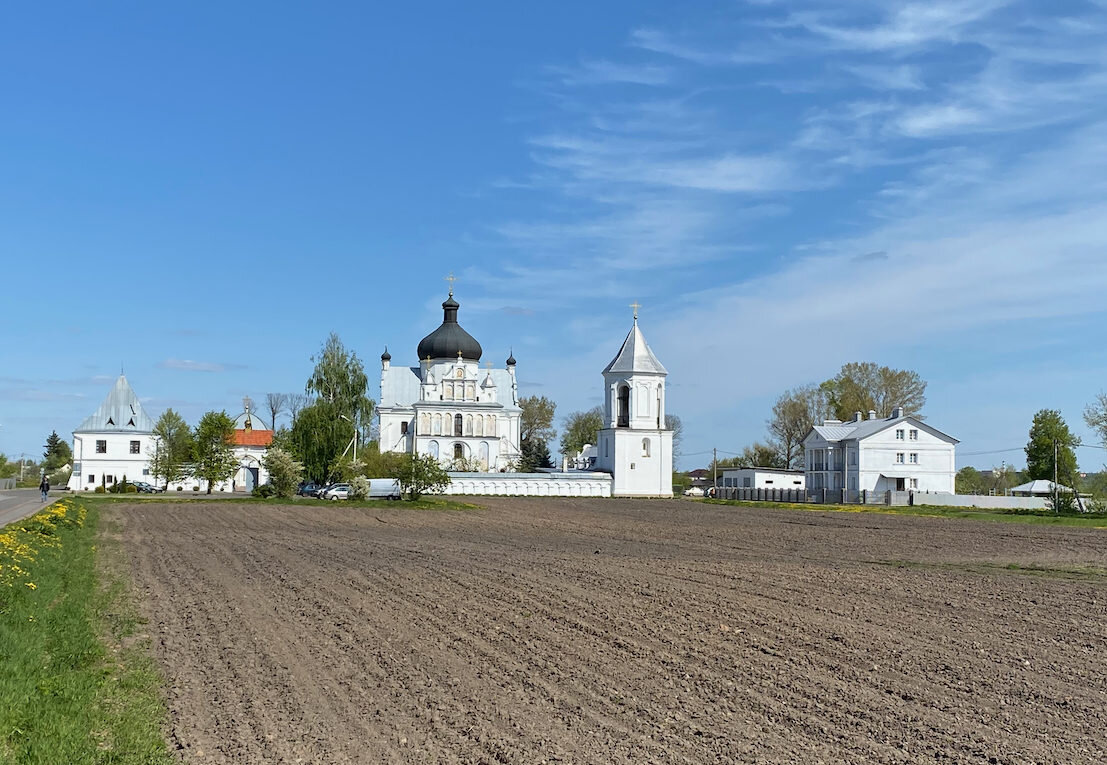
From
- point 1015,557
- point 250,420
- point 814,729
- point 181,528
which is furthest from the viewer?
point 250,420

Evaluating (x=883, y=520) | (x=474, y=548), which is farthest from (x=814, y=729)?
(x=883, y=520)

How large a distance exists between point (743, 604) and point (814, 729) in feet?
23.4

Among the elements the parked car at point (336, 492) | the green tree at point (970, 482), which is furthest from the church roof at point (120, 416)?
the green tree at point (970, 482)

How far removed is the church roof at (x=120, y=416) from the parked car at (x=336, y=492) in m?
32.1

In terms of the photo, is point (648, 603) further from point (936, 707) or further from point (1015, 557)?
point (1015, 557)

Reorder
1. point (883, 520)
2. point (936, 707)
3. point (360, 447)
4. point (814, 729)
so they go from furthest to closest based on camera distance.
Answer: point (360, 447)
point (883, 520)
point (936, 707)
point (814, 729)

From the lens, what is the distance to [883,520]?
45.9m

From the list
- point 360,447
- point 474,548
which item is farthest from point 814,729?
point 360,447

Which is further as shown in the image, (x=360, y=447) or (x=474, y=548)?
(x=360, y=447)

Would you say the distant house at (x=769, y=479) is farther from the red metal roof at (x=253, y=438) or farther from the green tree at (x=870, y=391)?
the red metal roof at (x=253, y=438)

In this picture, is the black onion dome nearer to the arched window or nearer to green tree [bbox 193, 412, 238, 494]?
the arched window

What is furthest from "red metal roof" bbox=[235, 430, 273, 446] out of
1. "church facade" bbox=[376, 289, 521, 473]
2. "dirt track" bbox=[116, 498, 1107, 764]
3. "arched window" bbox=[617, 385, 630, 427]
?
"dirt track" bbox=[116, 498, 1107, 764]

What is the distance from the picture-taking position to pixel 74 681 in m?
9.95

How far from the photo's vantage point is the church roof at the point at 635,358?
8256 cm
